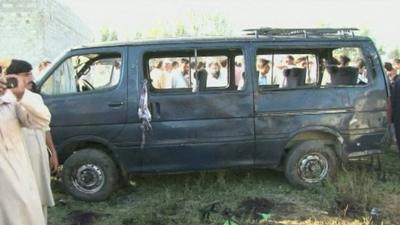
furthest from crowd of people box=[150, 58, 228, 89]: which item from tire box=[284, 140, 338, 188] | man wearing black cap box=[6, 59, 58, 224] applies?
man wearing black cap box=[6, 59, 58, 224]

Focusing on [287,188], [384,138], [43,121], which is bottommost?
[287,188]

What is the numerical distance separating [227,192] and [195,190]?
41 centimetres

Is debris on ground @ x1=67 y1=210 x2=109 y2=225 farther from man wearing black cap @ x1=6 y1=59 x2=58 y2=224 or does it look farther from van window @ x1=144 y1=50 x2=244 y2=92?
van window @ x1=144 y1=50 x2=244 y2=92

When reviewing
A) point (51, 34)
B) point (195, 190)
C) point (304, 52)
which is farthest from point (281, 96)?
point (51, 34)

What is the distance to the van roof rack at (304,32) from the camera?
6.88 m

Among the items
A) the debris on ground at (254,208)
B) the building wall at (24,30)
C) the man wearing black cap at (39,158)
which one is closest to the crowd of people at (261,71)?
the debris on ground at (254,208)

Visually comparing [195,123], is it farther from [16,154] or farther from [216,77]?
[16,154]

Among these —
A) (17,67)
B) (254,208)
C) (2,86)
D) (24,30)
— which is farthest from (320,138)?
(24,30)

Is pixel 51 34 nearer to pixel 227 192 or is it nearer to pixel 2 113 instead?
pixel 227 192

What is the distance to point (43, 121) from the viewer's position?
151 inches

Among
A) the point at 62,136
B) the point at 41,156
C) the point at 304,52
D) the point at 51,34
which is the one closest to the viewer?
the point at 41,156

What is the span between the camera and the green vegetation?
575 cm

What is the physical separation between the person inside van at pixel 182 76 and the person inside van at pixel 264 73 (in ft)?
2.96

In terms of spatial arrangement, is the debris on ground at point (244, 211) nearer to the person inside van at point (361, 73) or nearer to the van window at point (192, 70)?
the van window at point (192, 70)
